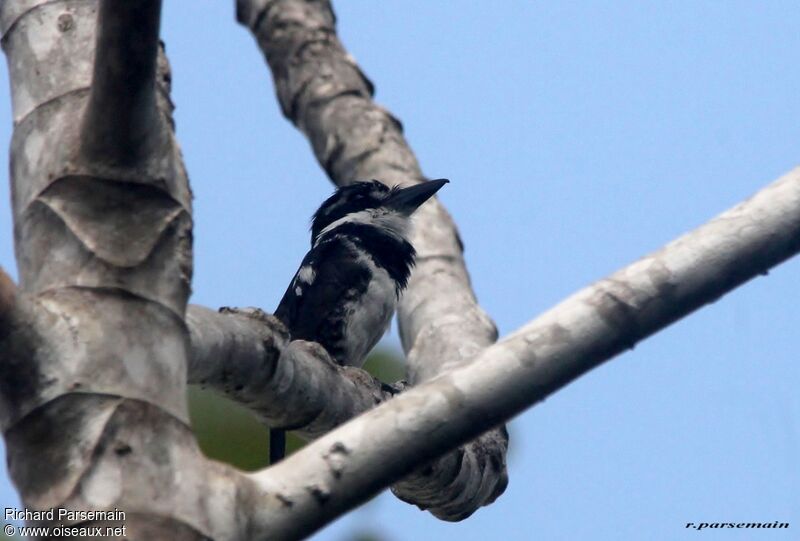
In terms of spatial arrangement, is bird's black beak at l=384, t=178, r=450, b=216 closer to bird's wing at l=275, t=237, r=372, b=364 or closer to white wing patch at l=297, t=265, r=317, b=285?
bird's wing at l=275, t=237, r=372, b=364

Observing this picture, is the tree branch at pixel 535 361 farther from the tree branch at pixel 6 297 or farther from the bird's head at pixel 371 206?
the bird's head at pixel 371 206

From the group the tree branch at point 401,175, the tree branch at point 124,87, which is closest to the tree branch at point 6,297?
the tree branch at point 124,87

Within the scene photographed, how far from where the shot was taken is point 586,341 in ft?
5.81

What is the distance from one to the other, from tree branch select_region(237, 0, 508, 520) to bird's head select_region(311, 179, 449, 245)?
44cm

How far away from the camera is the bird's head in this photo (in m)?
5.25

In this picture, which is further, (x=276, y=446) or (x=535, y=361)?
(x=276, y=446)

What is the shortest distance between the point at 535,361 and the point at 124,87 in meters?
0.71

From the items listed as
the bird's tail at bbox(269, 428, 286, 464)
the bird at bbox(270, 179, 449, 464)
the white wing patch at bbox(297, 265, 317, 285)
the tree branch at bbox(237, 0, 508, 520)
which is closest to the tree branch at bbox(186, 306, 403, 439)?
the tree branch at bbox(237, 0, 508, 520)

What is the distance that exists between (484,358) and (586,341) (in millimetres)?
148

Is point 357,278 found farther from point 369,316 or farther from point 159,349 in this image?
point 159,349

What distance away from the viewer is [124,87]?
1792mm

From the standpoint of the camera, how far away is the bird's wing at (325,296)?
199 inches

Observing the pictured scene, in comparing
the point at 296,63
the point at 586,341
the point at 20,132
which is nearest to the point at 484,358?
the point at 586,341

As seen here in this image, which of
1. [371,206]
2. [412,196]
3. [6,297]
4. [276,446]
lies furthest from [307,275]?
[6,297]
